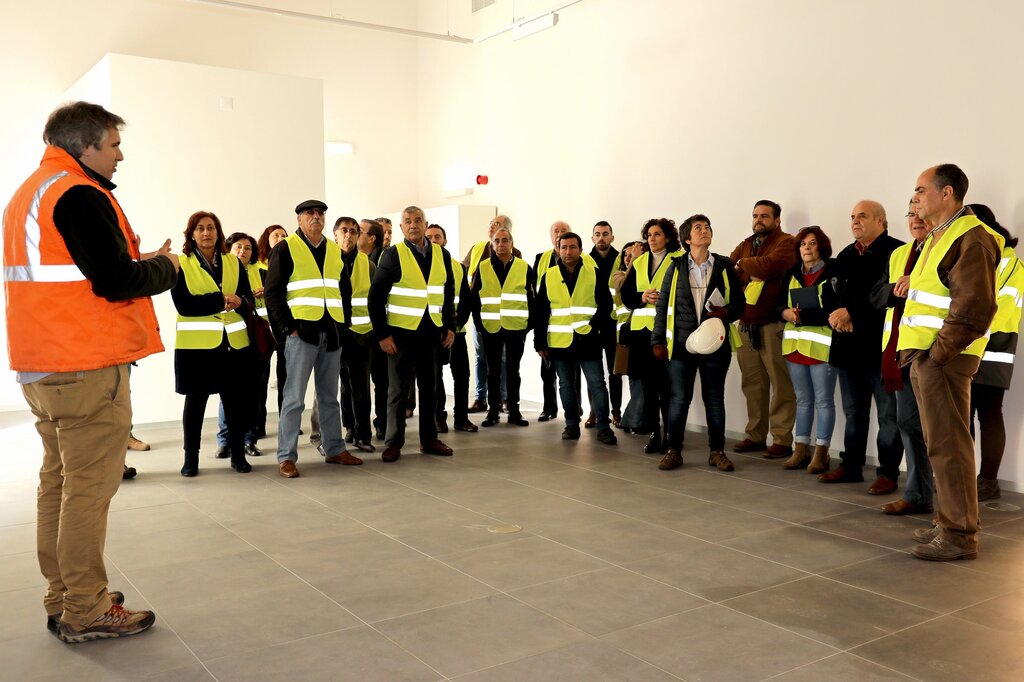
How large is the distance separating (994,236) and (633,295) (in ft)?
9.79

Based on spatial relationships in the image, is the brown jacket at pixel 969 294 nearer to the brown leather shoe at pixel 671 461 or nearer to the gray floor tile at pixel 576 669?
the gray floor tile at pixel 576 669

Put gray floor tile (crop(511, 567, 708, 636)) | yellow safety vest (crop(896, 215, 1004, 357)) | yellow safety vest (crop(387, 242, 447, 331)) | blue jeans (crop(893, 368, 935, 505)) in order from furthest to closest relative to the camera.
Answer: yellow safety vest (crop(387, 242, 447, 331)) < blue jeans (crop(893, 368, 935, 505)) < yellow safety vest (crop(896, 215, 1004, 357)) < gray floor tile (crop(511, 567, 708, 636))

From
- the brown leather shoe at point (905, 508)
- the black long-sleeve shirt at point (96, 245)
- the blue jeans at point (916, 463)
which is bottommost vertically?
the brown leather shoe at point (905, 508)

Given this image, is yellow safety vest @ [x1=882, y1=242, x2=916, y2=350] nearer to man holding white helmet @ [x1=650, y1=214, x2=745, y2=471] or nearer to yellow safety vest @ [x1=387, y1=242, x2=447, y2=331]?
man holding white helmet @ [x1=650, y1=214, x2=745, y2=471]

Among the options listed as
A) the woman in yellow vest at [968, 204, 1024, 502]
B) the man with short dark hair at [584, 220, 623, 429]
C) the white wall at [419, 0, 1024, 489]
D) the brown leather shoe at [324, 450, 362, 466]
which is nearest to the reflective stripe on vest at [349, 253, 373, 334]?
the brown leather shoe at [324, 450, 362, 466]

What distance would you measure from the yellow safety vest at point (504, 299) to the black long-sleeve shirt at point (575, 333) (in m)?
0.35

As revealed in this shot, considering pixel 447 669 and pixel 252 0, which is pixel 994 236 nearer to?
pixel 447 669

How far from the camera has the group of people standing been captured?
2.79 meters

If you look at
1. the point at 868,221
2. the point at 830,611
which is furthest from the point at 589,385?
the point at 830,611

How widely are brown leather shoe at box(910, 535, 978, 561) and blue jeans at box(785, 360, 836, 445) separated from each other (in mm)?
1678

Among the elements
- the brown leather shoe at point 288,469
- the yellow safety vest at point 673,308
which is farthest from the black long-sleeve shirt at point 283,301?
the yellow safety vest at point 673,308

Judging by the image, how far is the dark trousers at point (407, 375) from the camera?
19.1ft

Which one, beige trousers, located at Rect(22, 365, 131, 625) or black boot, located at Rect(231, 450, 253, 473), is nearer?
beige trousers, located at Rect(22, 365, 131, 625)

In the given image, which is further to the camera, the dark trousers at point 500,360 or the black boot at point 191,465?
the dark trousers at point 500,360
